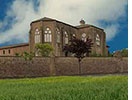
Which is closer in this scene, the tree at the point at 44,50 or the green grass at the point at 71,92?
the green grass at the point at 71,92

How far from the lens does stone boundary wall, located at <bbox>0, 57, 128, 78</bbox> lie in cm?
2674

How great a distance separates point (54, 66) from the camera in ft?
97.2

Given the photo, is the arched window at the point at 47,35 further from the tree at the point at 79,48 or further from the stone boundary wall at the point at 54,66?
the tree at the point at 79,48

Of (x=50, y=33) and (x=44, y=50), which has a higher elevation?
(x=50, y=33)

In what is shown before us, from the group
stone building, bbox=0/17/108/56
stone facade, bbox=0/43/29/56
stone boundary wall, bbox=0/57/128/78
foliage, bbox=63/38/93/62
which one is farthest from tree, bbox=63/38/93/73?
stone facade, bbox=0/43/29/56

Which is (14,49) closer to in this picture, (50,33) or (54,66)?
(50,33)

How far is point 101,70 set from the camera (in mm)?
33938

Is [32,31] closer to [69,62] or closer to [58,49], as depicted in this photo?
[58,49]

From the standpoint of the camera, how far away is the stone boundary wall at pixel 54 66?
26.7 meters

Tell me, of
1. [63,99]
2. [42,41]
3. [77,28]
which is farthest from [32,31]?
[63,99]

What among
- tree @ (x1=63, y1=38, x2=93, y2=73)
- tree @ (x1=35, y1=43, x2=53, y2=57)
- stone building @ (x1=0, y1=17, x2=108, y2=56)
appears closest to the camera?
tree @ (x1=63, y1=38, x2=93, y2=73)

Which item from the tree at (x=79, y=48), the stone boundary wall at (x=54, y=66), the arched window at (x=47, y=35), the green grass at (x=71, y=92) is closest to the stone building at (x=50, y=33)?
the arched window at (x=47, y=35)

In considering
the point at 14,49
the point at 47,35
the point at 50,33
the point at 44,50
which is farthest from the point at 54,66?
the point at 14,49

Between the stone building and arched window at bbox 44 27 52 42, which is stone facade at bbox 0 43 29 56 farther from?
arched window at bbox 44 27 52 42
